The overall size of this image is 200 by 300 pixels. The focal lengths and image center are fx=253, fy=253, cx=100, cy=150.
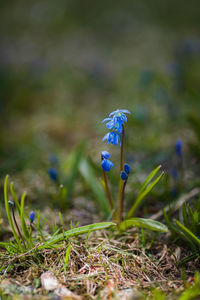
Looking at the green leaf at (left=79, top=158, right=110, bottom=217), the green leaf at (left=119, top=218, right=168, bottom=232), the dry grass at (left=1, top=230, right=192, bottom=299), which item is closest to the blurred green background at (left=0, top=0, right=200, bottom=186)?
the green leaf at (left=79, top=158, right=110, bottom=217)

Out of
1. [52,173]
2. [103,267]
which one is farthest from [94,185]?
[103,267]

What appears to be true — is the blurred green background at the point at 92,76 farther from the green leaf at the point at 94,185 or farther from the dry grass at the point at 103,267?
the dry grass at the point at 103,267

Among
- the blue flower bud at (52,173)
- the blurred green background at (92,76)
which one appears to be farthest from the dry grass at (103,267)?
the blurred green background at (92,76)

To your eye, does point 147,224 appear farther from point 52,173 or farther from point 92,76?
point 92,76

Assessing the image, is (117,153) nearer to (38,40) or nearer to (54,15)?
(38,40)

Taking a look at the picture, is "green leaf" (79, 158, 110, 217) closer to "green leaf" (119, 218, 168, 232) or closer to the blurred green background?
"green leaf" (119, 218, 168, 232)
